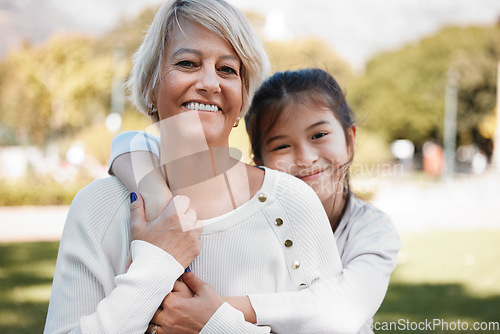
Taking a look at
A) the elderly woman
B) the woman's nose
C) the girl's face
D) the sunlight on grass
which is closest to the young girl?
the girl's face

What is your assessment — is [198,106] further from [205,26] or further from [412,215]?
[412,215]

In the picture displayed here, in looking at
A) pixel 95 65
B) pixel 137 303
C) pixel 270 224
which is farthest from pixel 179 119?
pixel 95 65

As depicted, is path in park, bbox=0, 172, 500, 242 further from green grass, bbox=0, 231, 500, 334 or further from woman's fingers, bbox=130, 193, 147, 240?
woman's fingers, bbox=130, 193, 147, 240

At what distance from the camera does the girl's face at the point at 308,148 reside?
269cm

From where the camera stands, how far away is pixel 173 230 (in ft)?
5.68

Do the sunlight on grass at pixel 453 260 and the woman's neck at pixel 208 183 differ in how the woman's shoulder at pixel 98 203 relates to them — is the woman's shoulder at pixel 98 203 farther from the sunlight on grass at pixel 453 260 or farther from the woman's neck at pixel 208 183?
the sunlight on grass at pixel 453 260

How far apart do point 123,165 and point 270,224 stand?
2.03ft

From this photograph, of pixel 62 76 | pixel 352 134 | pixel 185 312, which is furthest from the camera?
pixel 62 76

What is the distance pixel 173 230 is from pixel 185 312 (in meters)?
0.27

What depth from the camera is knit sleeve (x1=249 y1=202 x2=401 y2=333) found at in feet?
5.97

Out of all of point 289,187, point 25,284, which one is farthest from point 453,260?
point 289,187

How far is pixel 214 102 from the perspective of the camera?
1.82 m

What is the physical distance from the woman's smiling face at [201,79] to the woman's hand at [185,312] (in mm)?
546

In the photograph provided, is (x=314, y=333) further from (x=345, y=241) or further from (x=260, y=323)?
(x=345, y=241)
